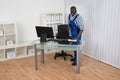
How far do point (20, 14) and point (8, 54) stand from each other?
139 cm

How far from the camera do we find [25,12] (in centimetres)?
531

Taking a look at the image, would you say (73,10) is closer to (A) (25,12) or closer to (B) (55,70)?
(B) (55,70)

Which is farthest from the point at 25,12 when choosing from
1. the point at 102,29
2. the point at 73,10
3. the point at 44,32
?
the point at 102,29

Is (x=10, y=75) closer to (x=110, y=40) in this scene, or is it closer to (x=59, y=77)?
(x=59, y=77)

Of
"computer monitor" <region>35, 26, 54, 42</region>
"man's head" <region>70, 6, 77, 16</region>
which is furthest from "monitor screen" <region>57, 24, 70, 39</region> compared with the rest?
"man's head" <region>70, 6, 77, 16</region>

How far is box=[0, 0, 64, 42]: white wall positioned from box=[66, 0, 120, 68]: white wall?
1191mm

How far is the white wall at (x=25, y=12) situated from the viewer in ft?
16.3

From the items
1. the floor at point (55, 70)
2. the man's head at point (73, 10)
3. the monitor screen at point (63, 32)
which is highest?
the man's head at point (73, 10)

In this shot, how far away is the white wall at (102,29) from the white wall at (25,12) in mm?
1191

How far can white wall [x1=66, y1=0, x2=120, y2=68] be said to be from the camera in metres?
4.23

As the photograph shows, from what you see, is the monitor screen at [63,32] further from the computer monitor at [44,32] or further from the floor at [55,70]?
the floor at [55,70]

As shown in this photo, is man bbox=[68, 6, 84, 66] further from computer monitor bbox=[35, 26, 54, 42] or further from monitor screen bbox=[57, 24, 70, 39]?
computer monitor bbox=[35, 26, 54, 42]

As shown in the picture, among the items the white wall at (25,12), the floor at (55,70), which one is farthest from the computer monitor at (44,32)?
the white wall at (25,12)

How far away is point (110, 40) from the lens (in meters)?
4.42
